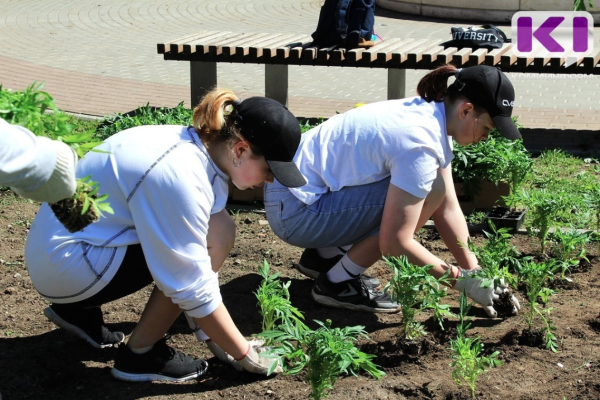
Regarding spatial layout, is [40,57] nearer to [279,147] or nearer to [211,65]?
[211,65]

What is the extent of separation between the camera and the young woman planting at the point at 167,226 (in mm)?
2469

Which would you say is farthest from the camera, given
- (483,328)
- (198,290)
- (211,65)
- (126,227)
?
(211,65)

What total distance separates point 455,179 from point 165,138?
2451 mm

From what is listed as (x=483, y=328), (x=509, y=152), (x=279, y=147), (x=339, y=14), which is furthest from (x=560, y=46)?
(x=279, y=147)

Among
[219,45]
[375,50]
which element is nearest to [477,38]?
[375,50]

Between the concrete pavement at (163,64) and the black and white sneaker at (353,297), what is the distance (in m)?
3.69

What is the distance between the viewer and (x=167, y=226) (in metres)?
2.45

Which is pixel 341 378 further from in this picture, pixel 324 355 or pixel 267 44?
pixel 267 44

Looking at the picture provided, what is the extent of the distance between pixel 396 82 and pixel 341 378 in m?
4.31

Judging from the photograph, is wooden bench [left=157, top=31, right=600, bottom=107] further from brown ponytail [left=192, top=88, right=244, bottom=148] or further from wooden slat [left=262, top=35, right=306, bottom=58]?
brown ponytail [left=192, top=88, right=244, bottom=148]

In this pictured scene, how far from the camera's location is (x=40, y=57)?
905 centimetres

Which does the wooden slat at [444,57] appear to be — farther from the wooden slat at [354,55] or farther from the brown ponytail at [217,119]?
the brown ponytail at [217,119]

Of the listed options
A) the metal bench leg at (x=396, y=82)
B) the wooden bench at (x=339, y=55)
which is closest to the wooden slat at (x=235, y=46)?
the wooden bench at (x=339, y=55)

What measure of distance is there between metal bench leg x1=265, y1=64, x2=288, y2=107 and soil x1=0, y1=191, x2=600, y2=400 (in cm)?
327
